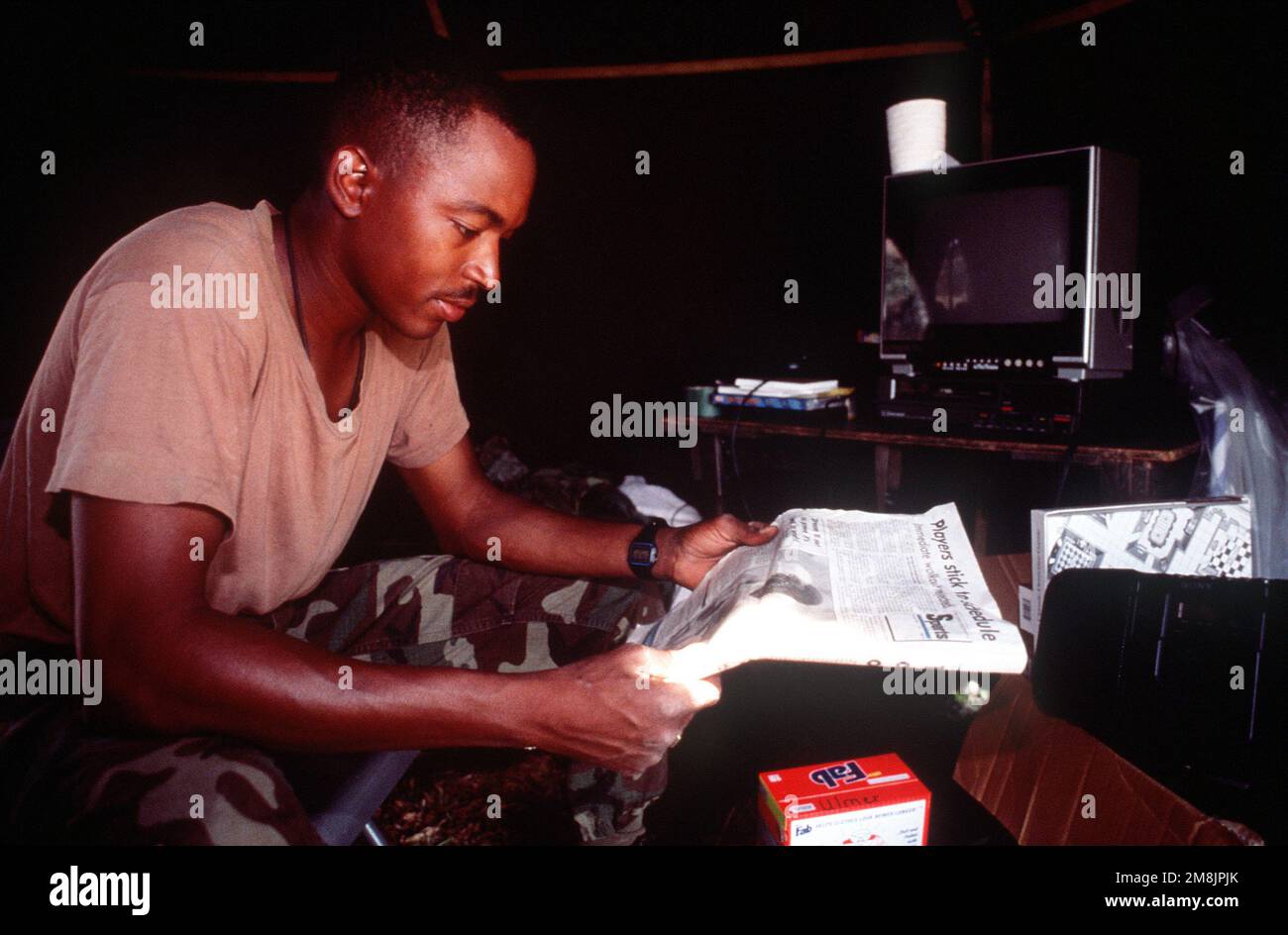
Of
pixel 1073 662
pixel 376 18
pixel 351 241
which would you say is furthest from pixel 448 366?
pixel 376 18

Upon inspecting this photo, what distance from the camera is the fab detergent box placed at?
1.02 m

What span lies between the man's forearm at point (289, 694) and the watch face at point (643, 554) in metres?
0.45

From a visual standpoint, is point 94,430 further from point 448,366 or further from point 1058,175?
point 1058,175

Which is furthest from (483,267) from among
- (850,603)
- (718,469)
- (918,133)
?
(918,133)

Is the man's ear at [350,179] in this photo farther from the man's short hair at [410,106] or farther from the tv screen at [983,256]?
the tv screen at [983,256]

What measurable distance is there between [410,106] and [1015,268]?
4.71ft

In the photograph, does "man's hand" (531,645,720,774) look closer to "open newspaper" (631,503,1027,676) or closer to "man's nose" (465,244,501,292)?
"open newspaper" (631,503,1027,676)

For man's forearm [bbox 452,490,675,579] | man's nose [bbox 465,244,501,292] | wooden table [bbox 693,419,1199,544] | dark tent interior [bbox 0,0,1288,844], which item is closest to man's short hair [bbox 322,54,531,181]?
man's nose [bbox 465,244,501,292]

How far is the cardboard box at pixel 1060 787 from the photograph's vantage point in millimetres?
897

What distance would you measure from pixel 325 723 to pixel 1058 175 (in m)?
1.81

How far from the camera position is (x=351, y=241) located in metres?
1.03

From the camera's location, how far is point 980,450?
1697mm
